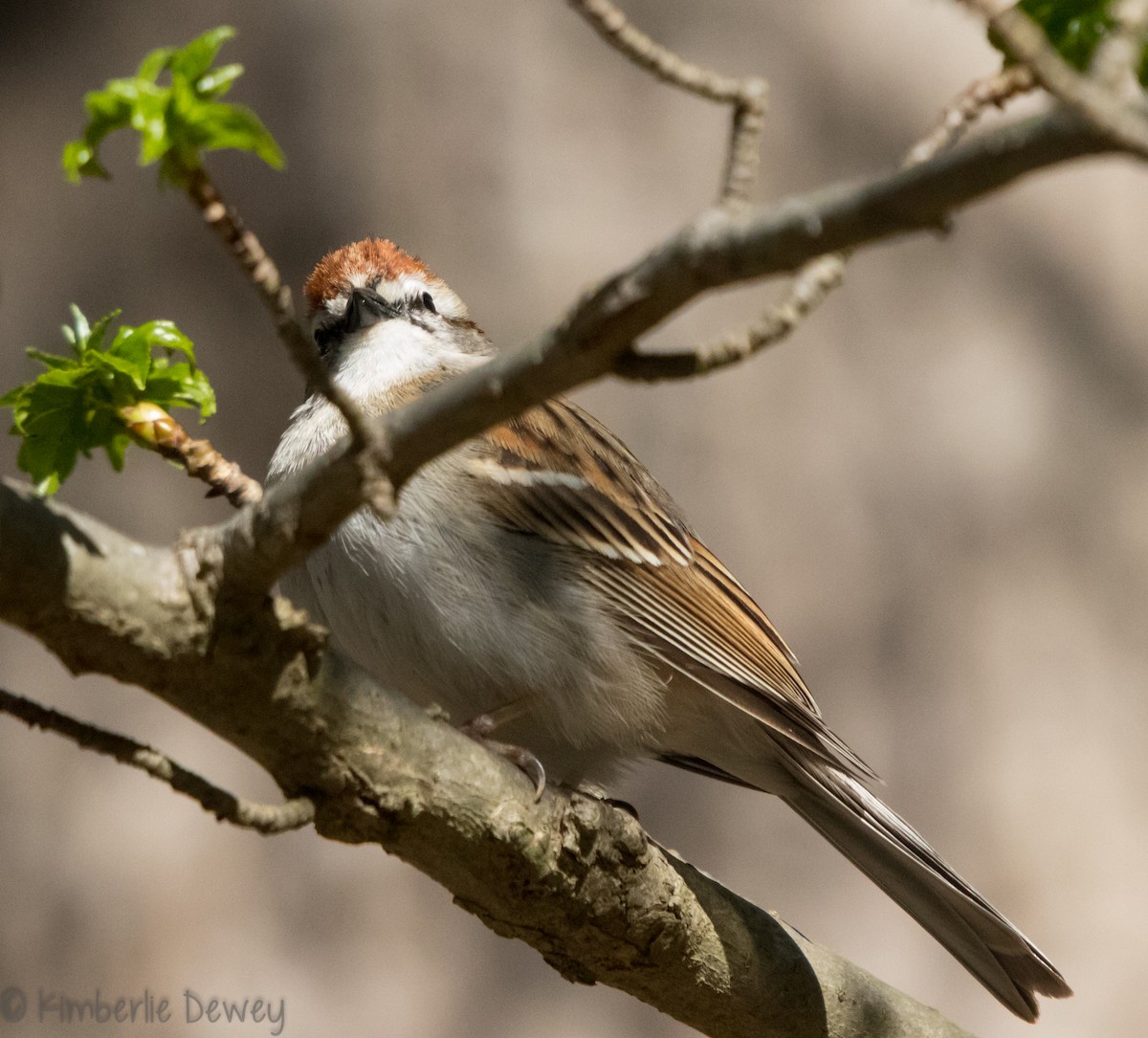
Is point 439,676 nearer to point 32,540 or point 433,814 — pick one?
point 433,814

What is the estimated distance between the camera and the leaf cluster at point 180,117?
118cm

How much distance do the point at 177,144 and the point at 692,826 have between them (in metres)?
3.18

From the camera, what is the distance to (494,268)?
4.13 m

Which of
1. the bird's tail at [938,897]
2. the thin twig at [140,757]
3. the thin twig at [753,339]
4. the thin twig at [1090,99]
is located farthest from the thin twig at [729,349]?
the bird's tail at [938,897]

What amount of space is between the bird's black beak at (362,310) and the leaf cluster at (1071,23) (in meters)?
1.89

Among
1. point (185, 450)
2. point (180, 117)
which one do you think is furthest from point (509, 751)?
point (180, 117)

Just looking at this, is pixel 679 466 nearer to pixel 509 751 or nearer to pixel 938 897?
pixel 938 897

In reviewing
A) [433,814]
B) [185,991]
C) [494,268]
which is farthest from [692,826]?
[433,814]

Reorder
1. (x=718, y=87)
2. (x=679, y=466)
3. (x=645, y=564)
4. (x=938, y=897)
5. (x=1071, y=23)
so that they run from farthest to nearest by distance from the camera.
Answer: (x=679, y=466) → (x=645, y=564) → (x=938, y=897) → (x=1071, y=23) → (x=718, y=87)

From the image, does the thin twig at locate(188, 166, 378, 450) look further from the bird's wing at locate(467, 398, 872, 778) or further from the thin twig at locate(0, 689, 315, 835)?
the bird's wing at locate(467, 398, 872, 778)

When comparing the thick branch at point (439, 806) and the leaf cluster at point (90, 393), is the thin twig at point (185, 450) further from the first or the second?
the thick branch at point (439, 806)

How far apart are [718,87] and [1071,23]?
0.40 meters

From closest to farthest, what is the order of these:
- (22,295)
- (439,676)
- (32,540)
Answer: (32,540)
(439,676)
(22,295)

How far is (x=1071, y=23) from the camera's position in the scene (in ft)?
4.61
